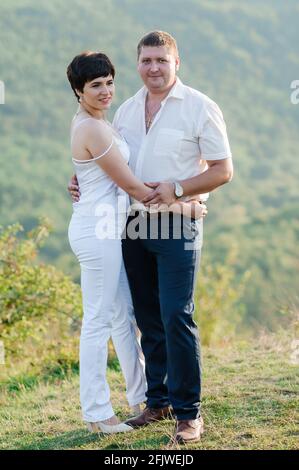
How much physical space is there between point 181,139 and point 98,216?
1.79 feet

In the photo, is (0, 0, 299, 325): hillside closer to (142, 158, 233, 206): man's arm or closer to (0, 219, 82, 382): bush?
(0, 219, 82, 382): bush

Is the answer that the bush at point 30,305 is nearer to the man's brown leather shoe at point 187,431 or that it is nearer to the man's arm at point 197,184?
the man's brown leather shoe at point 187,431

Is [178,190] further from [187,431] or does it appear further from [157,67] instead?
[187,431]

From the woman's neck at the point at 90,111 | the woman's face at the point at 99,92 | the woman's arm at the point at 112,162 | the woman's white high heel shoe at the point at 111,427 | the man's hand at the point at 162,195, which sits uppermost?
the woman's face at the point at 99,92

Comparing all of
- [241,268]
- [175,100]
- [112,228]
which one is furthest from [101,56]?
[241,268]

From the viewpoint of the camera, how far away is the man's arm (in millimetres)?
4055

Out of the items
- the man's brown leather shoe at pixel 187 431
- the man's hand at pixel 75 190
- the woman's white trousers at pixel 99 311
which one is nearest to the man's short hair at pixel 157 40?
the man's hand at pixel 75 190

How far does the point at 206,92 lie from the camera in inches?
1283

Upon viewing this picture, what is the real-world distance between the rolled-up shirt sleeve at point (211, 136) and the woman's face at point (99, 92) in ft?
1.52

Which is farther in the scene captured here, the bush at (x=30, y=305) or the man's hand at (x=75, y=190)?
the bush at (x=30, y=305)

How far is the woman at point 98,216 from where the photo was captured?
4.11m

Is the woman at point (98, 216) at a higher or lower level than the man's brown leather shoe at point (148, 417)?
higher

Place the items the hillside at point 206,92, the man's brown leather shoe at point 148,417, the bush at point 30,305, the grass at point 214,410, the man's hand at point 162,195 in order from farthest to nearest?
the hillside at point 206,92, the bush at point 30,305, the man's brown leather shoe at point 148,417, the grass at point 214,410, the man's hand at point 162,195

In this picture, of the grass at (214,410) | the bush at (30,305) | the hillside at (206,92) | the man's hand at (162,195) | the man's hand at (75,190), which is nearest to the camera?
the man's hand at (162,195)
